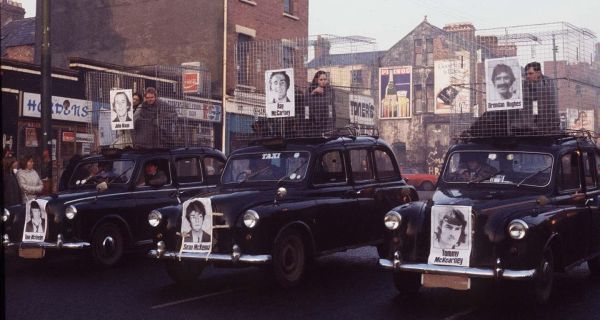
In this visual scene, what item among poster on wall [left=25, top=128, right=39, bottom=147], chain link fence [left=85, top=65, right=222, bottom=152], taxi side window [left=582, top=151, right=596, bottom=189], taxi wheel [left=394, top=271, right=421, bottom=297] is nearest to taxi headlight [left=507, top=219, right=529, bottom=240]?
taxi wheel [left=394, top=271, right=421, bottom=297]

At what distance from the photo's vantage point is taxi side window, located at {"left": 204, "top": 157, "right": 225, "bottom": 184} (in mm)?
11922

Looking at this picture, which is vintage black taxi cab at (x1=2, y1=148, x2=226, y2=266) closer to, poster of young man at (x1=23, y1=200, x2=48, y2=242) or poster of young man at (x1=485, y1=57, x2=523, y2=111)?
poster of young man at (x1=23, y1=200, x2=48, y2=242)

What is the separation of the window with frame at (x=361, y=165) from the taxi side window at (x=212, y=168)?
2832mm

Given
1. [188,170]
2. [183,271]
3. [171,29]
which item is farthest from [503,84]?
[171,29]

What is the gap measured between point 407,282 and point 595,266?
3.10 metres

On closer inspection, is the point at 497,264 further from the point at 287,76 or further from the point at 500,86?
the point at 287,76

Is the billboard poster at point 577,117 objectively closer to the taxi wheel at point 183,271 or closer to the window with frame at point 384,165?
the window with frame at point 384,165

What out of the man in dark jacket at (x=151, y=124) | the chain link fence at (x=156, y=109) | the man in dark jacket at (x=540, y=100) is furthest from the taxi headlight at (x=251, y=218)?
the man in dark jacket at (x=151, y=124)

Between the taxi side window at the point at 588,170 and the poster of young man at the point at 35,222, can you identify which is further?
the poster of young man at the point at 35,222

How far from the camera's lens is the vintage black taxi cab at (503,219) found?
6797 millimetres

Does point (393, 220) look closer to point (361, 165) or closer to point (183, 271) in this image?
point (361, 165)

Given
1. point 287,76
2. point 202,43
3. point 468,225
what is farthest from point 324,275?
point 202,43

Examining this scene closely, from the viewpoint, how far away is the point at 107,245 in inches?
410

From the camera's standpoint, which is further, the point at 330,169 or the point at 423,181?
the point at 423,181
